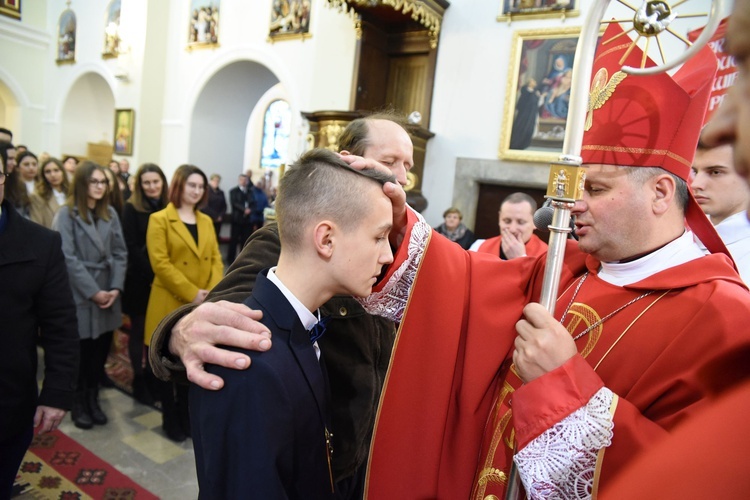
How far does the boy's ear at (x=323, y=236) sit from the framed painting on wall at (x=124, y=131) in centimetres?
1166

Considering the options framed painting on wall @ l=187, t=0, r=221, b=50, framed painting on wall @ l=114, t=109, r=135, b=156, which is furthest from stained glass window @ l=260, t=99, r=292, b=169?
framed painting on wall @ l=187, t=0, r=221, b=50

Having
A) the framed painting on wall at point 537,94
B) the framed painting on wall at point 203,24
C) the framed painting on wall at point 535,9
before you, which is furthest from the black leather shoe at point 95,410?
the framed painting on wall at point 203,24

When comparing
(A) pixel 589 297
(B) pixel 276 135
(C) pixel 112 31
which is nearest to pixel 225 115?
(C) pixel 112 31

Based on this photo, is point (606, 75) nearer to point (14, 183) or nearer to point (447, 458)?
point (447, 458)

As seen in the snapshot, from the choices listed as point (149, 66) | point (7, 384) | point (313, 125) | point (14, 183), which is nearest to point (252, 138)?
point (149, 66)

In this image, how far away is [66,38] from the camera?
45.0ft

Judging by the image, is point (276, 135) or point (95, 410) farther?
point (276, 135)

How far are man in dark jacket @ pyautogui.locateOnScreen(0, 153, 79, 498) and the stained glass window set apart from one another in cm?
1350

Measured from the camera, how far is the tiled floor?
2.97m

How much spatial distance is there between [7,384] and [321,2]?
8391 millimetres

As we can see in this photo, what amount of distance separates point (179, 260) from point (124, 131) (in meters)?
9.42

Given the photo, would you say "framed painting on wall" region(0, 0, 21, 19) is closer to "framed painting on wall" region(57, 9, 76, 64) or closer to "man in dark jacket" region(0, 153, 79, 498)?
"framed painting on wall" region(57, 9, 76, 64)

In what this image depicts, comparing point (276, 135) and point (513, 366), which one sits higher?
point (276, 135)

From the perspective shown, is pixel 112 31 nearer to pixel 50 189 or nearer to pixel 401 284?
pixel 50 189
